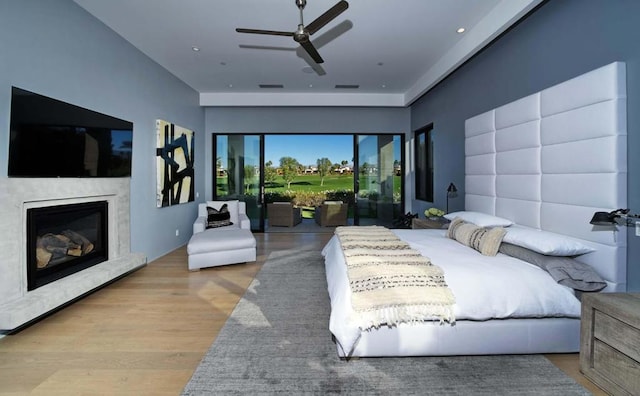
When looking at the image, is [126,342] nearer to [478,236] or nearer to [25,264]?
[25,264]

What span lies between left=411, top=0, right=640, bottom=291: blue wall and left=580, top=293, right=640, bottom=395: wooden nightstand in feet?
2.20

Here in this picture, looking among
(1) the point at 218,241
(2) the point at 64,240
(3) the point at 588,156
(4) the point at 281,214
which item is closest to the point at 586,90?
(3) the point at 588,156

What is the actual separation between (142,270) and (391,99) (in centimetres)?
561

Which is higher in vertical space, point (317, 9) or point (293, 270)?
point (317, 9)

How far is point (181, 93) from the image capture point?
18.4 feet

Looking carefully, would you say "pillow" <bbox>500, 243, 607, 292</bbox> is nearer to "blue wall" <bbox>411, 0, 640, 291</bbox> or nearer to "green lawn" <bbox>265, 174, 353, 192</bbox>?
"blue wall" <bbox>411, 0, 640, 291</bbox>

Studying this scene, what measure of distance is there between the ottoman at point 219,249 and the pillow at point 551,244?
330 centimetres

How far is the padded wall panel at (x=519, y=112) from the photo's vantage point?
288cm

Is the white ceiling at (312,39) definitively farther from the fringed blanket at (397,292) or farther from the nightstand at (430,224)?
the fringed blanket at (397,292)

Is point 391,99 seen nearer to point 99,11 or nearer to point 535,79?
point 535,79

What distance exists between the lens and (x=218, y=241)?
4184 millimetres

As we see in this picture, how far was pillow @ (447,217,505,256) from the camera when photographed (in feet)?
9.00

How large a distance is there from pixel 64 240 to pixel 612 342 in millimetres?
4521

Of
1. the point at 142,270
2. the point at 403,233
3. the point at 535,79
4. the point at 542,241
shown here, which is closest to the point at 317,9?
the point at 535,79
